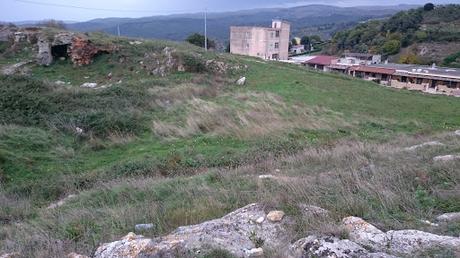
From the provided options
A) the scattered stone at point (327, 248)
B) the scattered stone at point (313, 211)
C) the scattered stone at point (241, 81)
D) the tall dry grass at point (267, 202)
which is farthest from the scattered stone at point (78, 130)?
the scattered stone at point (327, 248)

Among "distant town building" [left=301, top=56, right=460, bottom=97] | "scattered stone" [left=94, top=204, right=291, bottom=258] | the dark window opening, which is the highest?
the dark window opening

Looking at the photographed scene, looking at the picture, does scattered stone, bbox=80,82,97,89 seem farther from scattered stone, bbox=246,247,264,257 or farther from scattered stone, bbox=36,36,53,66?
scattered stone, bbox=246,247,264,257

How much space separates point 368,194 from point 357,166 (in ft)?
6.83

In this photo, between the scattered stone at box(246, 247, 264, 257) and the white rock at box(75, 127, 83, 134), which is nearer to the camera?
the scattered stone at box(246, 247, 264, 257)

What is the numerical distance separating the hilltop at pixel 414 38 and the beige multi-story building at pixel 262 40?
745 inches

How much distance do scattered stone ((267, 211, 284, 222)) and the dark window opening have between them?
23.4 meters

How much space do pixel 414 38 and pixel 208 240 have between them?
237 feet

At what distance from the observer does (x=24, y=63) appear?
2300 cm

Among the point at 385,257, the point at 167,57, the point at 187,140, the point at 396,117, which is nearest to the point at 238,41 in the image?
the point at 167,57

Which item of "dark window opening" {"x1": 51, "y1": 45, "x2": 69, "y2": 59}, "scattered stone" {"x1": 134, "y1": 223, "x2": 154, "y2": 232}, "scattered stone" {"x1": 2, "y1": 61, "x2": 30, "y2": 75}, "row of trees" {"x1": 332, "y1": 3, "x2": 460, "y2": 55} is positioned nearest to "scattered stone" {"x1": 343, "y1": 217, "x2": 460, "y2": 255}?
"scattered stone" {"x1": 134, "y1": 223, "x2": 154, "y2": 232}

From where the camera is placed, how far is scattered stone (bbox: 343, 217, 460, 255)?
3.42m

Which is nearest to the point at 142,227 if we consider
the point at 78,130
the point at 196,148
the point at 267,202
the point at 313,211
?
the point at 267,202

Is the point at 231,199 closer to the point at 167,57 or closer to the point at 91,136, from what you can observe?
the point at 91,136

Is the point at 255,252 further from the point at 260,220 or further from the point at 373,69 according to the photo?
the point at 373,69
